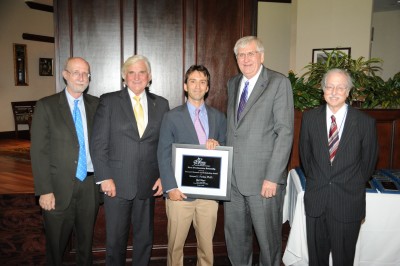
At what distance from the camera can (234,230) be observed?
2697mm

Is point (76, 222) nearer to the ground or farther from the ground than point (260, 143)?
nearer to the ground

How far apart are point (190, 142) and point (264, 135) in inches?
21.3

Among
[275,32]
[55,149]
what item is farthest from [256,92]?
[275,32]

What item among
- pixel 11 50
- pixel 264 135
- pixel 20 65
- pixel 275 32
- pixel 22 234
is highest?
pixel 275 32

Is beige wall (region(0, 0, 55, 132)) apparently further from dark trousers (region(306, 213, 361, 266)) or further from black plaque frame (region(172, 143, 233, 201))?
dark trousers (region(306, 213, 361, 266))

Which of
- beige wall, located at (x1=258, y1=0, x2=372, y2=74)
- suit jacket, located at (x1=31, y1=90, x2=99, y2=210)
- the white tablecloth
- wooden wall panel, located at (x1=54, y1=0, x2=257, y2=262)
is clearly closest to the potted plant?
wooden wall panel, located at (x1=54, y1=0, x2=257, y2=262)

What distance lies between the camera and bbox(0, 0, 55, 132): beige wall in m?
10.5

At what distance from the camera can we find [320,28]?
706 centimetres

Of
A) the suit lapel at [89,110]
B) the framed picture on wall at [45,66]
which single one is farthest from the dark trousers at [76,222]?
the framed picture on wall at [45,66]

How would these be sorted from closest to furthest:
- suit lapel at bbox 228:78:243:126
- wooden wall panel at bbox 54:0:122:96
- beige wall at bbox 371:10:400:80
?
suit lapel at bbox 228:78:243:126
wooden wall panel at bbox 54:0:122:96
beige wall at bbox 371:10:400:80

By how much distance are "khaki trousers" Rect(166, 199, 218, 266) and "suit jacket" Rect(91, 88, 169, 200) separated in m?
0.30

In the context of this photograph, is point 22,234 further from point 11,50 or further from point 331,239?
point 11,50

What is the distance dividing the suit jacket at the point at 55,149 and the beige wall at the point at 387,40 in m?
9.00

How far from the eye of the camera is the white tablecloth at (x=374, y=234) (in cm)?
281
